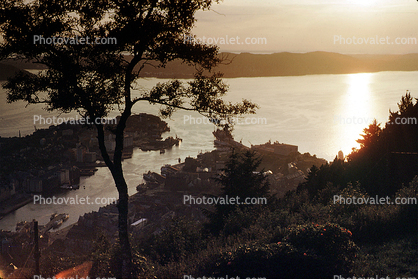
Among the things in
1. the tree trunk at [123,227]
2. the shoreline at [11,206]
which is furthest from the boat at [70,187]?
the tree trunk at [123,227]

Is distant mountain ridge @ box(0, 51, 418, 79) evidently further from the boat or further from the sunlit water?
the boat

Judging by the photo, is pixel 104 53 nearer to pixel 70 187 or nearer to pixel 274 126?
pixel 70 187

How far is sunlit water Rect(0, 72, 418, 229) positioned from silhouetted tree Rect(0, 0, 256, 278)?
36.1 meters

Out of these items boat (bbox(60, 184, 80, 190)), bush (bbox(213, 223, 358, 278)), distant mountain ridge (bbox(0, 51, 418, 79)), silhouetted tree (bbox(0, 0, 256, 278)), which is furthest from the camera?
distant mountain ridge (bbox(0, 51, 418, 79))

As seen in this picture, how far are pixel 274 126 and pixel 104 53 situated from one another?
209 ft

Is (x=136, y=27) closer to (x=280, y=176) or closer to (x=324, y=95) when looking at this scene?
(x=280, y=176)

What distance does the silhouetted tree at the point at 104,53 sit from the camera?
534 centimetres

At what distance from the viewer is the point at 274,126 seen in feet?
222

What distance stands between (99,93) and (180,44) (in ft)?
5.35

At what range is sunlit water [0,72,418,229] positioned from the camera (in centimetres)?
4900

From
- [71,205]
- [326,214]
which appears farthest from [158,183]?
[326,214]

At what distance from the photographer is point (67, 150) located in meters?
68.3

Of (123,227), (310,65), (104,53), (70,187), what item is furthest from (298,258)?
(310,65)

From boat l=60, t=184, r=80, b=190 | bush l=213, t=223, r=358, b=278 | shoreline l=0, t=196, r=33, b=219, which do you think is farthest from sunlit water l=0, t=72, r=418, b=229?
bush l=213, t=223, r=358, b=278
